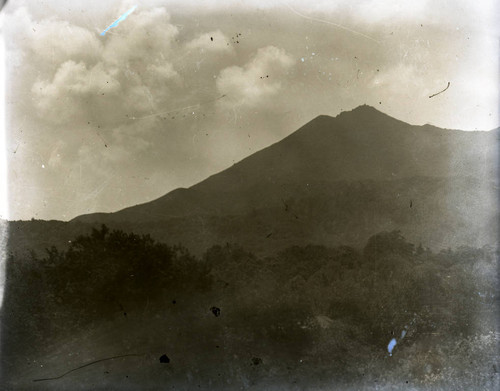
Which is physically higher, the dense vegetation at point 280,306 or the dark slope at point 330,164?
the dark slope at point 330,164

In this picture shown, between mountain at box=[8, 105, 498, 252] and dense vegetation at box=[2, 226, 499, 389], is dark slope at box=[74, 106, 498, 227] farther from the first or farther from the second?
dense vegetation at box=[2, 226, 499, 389]

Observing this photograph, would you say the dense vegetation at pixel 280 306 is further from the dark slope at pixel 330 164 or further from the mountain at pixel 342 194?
the dark slope at pixel 330 164

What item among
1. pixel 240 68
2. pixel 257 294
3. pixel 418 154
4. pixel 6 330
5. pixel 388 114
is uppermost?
pixel 240 68

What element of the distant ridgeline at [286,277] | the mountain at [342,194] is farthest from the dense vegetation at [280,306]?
the mountain at [342,194]

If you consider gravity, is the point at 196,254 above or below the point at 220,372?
above

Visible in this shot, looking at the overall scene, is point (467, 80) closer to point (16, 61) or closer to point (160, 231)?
point (160, 231)

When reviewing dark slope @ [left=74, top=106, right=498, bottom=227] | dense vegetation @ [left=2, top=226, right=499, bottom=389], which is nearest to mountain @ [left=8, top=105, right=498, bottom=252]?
dark slope @ [left=74, top=106, right=498, bottom=227]

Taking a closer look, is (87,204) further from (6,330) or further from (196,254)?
(6,330)

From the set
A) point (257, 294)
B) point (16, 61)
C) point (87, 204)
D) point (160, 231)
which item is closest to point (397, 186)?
point (257, 294)
